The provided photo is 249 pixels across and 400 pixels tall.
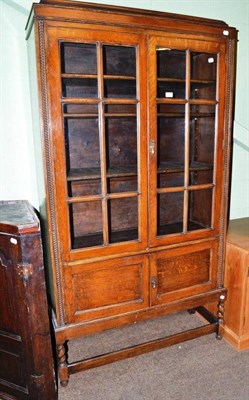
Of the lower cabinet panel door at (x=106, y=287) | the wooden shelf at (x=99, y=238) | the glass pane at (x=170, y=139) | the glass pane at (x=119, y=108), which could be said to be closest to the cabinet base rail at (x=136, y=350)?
the lower cabinet panel door at (x=106, y=287)

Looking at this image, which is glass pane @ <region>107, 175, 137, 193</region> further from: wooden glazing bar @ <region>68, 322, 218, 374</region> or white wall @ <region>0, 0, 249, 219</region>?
wooden glazing bar @ <region>68, 322, 218, 374</region>

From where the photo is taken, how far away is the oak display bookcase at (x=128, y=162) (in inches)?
56.7

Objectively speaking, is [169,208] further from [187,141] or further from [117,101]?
[117,101]

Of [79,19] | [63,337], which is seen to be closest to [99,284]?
[63,337]

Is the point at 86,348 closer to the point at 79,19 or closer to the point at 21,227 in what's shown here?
the point at 21,227

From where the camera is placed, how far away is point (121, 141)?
6.77 feet

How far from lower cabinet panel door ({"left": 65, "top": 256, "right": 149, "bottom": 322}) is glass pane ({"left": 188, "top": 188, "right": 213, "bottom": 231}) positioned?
1.48 feet

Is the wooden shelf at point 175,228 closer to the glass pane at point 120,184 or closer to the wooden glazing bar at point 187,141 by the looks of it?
the wooden glazing bar at point 187,141

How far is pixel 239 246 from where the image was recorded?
6.25 ft

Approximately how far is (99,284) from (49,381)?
1.80 feet

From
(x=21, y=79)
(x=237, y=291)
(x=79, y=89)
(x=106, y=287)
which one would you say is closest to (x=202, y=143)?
(x=79, y=89)

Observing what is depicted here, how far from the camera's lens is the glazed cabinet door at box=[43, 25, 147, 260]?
1.44m

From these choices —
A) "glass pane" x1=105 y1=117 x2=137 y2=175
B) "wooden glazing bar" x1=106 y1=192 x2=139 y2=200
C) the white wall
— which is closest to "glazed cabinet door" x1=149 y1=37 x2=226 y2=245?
"wooden glazing bar" x1=106 y1=192 x2=139 y2=200

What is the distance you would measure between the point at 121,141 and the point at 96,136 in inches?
7.2
